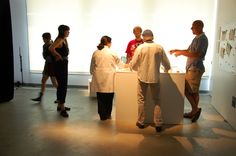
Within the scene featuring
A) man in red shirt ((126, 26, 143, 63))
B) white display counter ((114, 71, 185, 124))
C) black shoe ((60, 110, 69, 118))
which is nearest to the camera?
white display counter ((114, 71, 185, 124))

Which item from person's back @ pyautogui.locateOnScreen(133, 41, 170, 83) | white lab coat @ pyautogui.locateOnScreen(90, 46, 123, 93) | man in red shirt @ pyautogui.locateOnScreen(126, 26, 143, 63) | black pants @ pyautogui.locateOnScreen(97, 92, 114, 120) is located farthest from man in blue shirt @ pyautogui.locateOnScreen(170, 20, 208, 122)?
black pants @ pyautogui.locateOnScreen(97, 92, 114, 120)

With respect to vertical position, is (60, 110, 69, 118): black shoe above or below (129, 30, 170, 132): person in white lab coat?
below

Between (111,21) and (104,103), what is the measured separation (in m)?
2.70

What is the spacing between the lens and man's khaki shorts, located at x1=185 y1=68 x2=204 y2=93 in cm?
430

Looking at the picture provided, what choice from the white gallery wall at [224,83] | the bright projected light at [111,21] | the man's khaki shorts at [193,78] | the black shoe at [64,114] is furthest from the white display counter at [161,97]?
the bright projected light at [111,21]

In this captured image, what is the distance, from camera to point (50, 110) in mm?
4898

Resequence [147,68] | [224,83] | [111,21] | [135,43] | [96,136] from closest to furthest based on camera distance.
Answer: [96,136] → [147,68] → [224,83] → [135,43] → [111,21]

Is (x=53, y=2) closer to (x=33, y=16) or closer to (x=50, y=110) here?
(x=33, y=16)

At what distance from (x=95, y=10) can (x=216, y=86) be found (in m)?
3.22

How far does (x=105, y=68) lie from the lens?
4.24 m

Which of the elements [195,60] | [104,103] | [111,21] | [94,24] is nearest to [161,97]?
[195,60]

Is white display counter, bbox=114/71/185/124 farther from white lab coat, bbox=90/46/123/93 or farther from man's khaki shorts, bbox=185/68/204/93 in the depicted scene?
man's khaki shorts, bbox=185/68/204/93

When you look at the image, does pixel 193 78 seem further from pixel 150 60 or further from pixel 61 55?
pixel 61 55

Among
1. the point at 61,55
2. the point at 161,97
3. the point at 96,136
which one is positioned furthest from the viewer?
the point at 61,55
